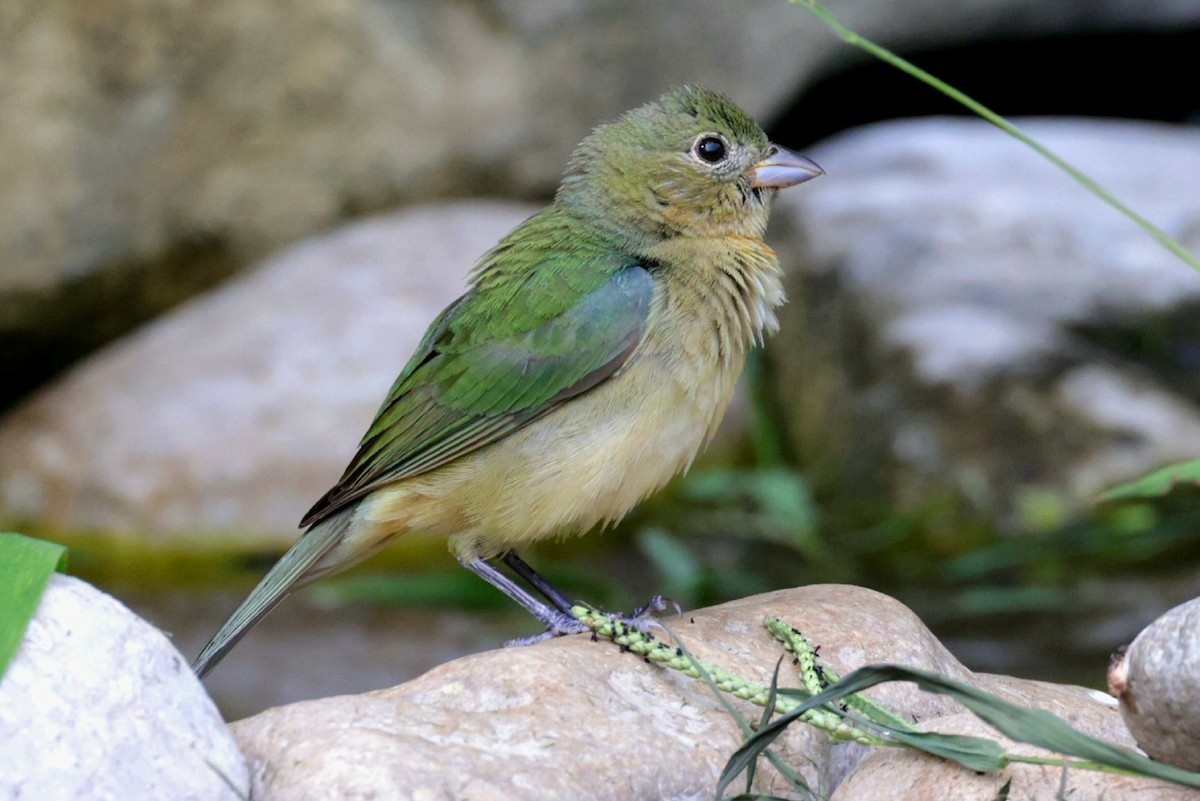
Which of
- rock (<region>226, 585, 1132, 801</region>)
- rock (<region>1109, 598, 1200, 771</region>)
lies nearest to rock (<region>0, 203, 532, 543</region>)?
rock (<region>226, 585, 1132, 801</region>)

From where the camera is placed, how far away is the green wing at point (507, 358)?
348 cm

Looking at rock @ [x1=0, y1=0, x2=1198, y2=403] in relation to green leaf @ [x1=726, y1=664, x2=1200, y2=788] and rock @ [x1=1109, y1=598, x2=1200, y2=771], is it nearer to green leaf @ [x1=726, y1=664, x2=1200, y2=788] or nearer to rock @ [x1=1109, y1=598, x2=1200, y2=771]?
green leaf @ [x1=726, y1=664, x2=1200, y2=788]

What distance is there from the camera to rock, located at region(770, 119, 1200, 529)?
614 cm

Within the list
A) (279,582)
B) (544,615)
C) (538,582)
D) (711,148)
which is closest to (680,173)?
(711,148)

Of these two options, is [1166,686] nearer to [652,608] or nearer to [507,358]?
[652,608]

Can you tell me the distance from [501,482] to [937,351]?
3.48m

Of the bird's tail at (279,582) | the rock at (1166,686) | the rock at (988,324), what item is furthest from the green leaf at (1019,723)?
the rock at (988,324)

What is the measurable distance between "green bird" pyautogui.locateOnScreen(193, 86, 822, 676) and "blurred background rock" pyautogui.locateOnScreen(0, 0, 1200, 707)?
2.11 m

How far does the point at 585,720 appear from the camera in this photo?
2562 mm

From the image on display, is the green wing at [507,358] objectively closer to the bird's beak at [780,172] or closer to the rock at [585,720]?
the bird's beak at [780,172]

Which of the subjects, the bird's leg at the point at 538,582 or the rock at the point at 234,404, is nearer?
the bird's leg at the point at 538,582

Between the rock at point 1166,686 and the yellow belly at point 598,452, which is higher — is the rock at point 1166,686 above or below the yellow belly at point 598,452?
above

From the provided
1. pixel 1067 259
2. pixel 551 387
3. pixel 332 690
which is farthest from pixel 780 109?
pixel 551 387

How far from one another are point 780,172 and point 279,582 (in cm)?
174
